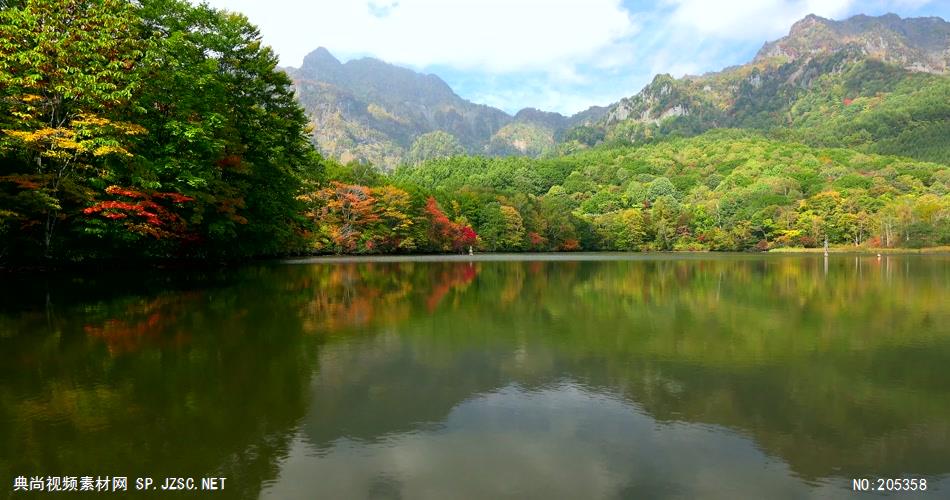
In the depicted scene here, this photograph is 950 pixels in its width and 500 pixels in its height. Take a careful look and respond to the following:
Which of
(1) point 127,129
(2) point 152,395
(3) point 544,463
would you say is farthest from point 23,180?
(3) point 544,463

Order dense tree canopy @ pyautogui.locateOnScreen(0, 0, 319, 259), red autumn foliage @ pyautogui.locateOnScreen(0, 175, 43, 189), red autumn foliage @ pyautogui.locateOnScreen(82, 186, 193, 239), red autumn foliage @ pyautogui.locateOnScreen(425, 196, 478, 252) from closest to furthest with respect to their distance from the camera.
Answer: red autumn foliage @ pyautogui.locateOnScreen(0, 175, 43, 189) → dense tree canopy @ pyautogui.locateOnScreen(0, 0, 319, 259) → red autumn foliage @ pyautogui.locateOnScreen(82, 186, 193, 239) → red autumn foliage @ pyautogui.locateOnScreen(425, 196, 478, 252)

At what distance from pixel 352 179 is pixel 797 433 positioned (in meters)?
68.6

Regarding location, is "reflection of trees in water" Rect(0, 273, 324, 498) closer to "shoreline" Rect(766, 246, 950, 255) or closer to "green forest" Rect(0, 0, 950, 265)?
"green forest" Rect(0, 0, 950, 265)

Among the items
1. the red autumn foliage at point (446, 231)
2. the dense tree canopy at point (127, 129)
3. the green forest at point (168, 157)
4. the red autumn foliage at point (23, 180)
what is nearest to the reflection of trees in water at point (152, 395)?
the red autumn foliage at point (23, 180)

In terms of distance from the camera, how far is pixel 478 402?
7293 millimetres

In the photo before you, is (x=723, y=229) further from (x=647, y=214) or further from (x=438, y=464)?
(x=438, y=464)

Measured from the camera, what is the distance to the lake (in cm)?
502

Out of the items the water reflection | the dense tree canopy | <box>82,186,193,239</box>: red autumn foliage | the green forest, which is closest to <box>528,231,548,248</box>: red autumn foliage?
the green forest

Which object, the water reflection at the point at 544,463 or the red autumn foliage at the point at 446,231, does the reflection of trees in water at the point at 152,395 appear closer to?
the water reflection at the point at 544,463

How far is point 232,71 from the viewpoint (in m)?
34.2

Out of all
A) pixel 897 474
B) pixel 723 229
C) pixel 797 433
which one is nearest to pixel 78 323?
pixel 797 433

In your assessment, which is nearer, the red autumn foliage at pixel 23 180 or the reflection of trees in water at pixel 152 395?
the reflection of trees in water at pixel 152 395

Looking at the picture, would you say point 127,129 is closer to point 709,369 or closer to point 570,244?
point 709,369

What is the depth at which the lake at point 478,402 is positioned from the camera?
197 inches
